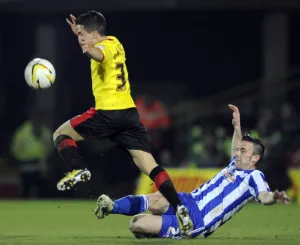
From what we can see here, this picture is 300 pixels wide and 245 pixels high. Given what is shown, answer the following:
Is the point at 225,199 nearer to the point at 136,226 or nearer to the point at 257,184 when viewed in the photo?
the point at 257,184

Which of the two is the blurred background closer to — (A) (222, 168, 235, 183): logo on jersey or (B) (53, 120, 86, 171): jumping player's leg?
(B) (53, 120, 86, 171): jumping player's leg

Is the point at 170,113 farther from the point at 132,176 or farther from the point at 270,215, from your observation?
the point at 270,215

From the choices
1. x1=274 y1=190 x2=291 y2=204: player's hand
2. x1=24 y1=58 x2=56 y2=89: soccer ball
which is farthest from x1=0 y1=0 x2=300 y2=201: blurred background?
x1=274 y1=190 x2=291 y2=204: player's hand

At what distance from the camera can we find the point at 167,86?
24797mm

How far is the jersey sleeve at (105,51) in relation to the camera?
384 inches

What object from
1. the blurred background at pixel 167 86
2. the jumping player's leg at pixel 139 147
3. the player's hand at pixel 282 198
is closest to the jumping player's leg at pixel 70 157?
the jumping player's leg at pixel 139 147

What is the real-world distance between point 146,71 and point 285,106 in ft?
16.7

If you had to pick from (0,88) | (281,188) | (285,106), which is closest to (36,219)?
(281,188)

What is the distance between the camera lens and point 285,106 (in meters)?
21.4

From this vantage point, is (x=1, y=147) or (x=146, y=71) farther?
(x=146, y=71)

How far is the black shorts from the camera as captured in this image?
9992 mm

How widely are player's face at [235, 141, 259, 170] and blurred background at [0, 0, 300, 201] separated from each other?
7.53 metres

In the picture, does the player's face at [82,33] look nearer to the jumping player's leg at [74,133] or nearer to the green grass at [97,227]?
the jumping player's leg at [74,133]

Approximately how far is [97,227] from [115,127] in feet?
8.29
